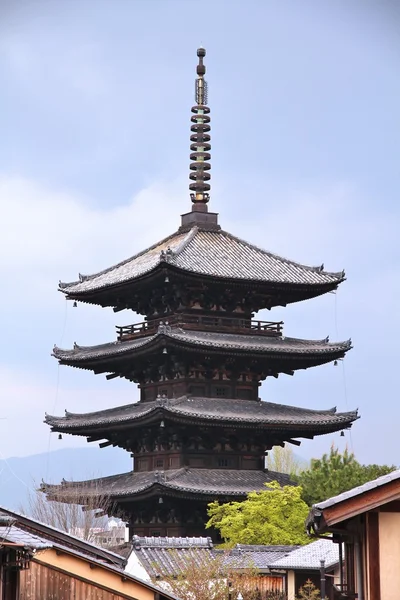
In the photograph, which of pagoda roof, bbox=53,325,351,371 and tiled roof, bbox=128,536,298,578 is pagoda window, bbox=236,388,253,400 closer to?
pagoda roof, bbox=53,325,351,371

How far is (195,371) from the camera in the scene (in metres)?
58.0

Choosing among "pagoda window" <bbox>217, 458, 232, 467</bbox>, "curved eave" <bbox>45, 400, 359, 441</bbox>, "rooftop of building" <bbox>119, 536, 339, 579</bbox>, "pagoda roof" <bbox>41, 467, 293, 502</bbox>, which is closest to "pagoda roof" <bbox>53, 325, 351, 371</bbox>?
"curved eave" <bbox>45, 400, 359, 441</bbox>

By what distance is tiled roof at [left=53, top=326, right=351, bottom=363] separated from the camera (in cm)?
5572

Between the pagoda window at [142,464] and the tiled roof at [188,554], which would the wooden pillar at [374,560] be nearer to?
the tiled roof at [188,554]

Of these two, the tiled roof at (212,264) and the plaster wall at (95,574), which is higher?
the tiled roof at (212,264)

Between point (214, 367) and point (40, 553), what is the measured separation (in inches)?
1355

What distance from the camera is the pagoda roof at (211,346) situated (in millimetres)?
55750

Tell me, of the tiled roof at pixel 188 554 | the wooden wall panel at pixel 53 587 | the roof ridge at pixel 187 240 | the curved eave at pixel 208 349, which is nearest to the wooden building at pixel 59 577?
the wooden wall panel at pixel 53 587

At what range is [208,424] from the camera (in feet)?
183

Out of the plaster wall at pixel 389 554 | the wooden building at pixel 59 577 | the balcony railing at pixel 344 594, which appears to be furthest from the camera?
the wooden building at pixel 59 577

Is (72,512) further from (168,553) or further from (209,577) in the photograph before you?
(209,577)

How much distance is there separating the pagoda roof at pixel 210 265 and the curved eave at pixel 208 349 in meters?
2.56

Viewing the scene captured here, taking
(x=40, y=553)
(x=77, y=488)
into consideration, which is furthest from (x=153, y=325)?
(x=40, y=553)

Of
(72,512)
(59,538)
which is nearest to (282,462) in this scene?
(72,512)
